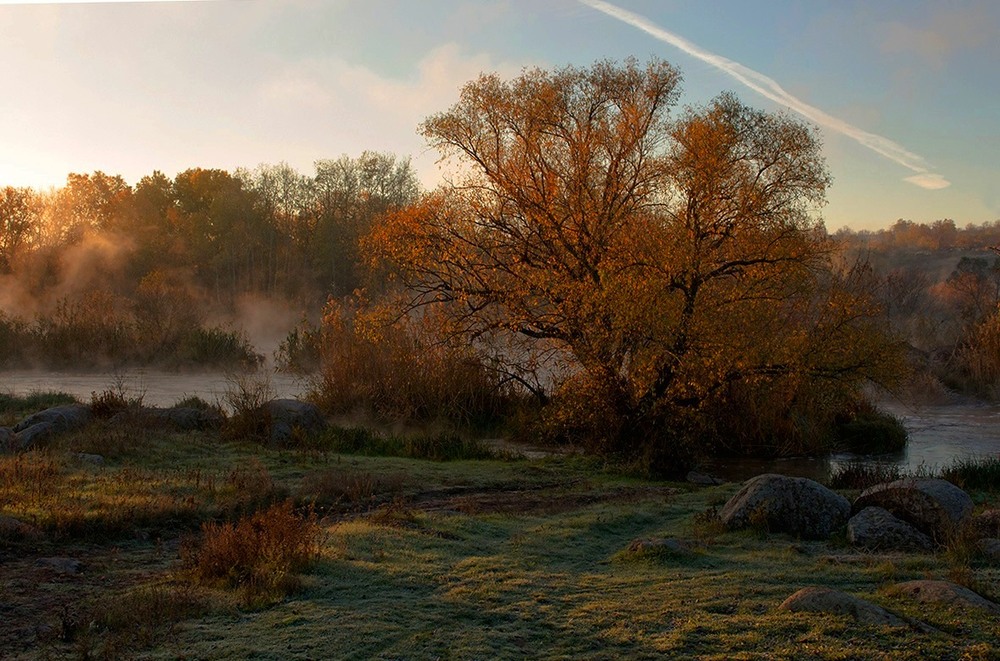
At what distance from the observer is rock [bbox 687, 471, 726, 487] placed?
16.0 metres

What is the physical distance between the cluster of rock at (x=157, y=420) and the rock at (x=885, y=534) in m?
11.1

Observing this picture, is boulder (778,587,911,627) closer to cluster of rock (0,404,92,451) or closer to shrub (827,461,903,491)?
shrub (827,461,903,491)

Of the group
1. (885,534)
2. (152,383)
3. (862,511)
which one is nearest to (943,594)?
(885,534)

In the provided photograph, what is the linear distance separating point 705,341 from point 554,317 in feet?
11.4

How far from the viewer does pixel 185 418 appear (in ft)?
61.6

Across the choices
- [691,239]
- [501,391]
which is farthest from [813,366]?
[501,391]

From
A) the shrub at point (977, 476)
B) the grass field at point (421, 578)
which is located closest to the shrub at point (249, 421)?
the grass field at point (421, 578)

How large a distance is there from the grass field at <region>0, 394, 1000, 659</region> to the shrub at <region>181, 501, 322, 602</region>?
0.04 meters

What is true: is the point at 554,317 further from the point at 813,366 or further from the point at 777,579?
the point at 777,579

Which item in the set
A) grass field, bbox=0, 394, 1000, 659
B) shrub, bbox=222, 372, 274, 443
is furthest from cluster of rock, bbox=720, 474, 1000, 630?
shrub, bbox=222, 372, 274, 443

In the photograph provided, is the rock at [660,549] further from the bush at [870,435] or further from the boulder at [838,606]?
the bush at [870,435]

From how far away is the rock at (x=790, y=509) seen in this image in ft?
33.4

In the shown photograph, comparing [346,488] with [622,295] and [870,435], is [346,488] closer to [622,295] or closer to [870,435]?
[622,295]

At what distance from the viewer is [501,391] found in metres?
22.6
